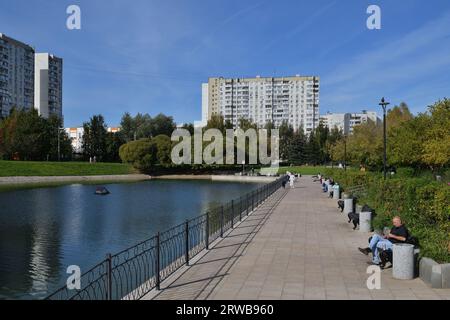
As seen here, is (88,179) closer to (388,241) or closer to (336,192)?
(336,192)

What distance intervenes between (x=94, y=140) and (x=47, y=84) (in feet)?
76.3

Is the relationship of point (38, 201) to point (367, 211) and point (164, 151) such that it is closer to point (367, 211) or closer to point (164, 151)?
point (367, 211)

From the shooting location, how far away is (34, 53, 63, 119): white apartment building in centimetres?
10275

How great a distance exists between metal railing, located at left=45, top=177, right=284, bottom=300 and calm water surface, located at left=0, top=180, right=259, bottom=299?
975 millimetres

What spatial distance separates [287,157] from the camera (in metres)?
97.4

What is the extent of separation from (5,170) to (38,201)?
1182 inches

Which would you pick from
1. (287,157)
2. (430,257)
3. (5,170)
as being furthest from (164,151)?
(430,257)

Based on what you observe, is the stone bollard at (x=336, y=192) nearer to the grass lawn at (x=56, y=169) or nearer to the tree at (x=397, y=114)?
the tree at (x=397, y=114)

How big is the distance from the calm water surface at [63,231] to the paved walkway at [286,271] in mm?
4156

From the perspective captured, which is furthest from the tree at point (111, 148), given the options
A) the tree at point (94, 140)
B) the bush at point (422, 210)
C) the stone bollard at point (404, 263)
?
the stone bollard at point (404, 263)

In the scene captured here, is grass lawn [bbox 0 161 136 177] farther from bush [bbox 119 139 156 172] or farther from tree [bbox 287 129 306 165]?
tree [bbox 287 129 306 165]

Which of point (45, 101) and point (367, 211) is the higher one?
point (45, 101)

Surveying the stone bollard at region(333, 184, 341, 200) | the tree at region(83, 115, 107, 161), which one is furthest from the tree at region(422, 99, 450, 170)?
the tree at region(83, 115, 107, 161)

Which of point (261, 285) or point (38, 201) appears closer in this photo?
point (261, 285)
